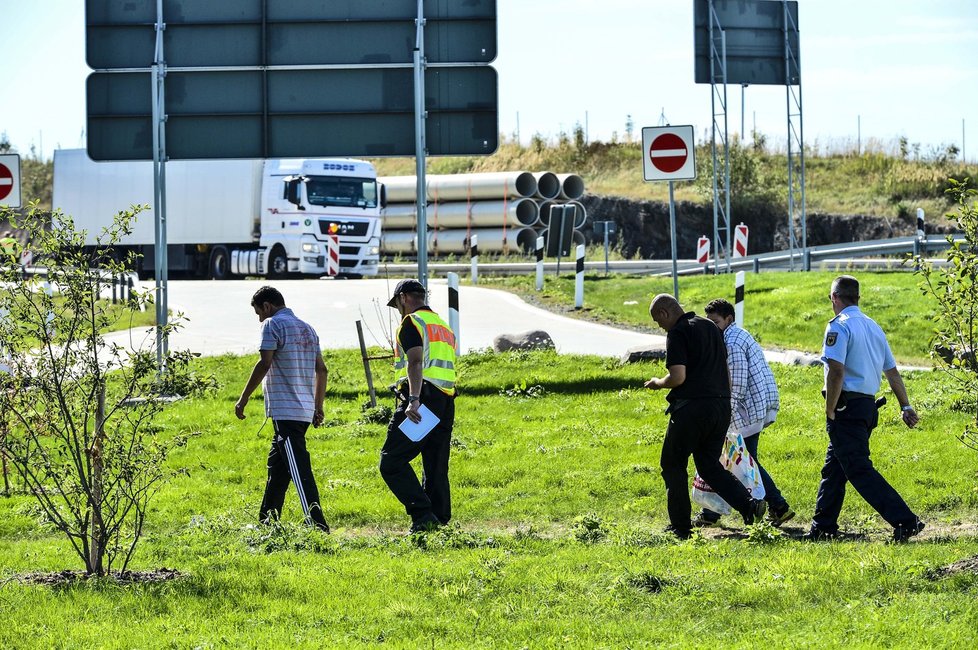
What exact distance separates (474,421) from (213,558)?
19.2 feet

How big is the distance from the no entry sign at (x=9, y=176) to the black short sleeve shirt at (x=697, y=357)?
11054mm

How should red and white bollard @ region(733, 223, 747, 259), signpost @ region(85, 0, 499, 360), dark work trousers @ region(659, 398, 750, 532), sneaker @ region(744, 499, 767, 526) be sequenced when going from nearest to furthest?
dark work trousers @ region(659, 398, 750, 532) < sneaker @ region(744, 499, 767, 526) < signpost @ region(85, 0, 499, 360) < red and white bollard @ region(733, 223, 747, 259)

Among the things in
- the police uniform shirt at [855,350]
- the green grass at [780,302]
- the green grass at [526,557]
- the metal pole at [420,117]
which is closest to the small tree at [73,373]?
the green grass at [526,557]

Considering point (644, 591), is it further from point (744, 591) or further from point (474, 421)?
point (474, 421)

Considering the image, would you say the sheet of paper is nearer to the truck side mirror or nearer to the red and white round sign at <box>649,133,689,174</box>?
the red and white round sign at <box>649,133,689,174</box>

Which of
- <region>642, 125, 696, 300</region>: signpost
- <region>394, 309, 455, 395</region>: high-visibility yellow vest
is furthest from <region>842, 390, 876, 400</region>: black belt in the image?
<region>642, 125, 696, 300</region>: signpost

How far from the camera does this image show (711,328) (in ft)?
29.9

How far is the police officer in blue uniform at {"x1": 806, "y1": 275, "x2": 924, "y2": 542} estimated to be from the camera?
8.86 m

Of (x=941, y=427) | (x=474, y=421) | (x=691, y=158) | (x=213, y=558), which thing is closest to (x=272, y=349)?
(x=213, y=558)

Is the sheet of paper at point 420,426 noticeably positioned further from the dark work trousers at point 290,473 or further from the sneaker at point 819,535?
the sneaker at point 819,535

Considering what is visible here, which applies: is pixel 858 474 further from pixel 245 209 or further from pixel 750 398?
pixel 245 209

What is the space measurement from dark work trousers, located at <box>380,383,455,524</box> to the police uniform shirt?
2.54 m

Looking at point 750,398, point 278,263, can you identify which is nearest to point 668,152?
point 750,398

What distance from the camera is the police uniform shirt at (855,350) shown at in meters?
8.90
